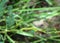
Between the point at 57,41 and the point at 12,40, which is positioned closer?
the point at 12,40

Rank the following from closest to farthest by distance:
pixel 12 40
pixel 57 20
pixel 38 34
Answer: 1. pixel 12 40
2. pixel 38 34
3. pixel 57 20

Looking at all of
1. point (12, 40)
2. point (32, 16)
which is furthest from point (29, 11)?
point (12, 40)

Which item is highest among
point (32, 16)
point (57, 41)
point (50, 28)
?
point (32, 16)

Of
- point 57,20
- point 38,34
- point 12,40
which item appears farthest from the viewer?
point 57,20

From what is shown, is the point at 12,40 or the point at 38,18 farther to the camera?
the point at 38,18

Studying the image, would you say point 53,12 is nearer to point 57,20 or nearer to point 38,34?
point 57,20

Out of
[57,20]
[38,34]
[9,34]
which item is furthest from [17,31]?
[57,20]

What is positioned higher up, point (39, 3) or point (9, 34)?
point (39, 3)

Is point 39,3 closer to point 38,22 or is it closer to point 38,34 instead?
point 38,22

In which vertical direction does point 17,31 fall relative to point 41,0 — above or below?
below
